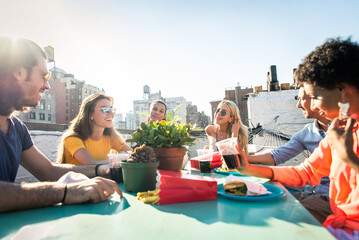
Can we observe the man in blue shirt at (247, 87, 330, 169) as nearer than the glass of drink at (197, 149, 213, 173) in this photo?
No

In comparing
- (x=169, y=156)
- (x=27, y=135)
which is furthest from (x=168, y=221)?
(x=27, y=135)

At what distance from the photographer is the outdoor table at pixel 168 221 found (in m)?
0.72

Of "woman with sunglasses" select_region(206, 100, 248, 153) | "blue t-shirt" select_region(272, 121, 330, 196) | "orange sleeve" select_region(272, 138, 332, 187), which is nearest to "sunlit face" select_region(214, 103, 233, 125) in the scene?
"woman with sunglasses" select_region(206, 100, 248, 153)

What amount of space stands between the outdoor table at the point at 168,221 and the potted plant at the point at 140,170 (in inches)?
7.2

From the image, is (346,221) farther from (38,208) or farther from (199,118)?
(199,118)

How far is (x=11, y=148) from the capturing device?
5.13ft

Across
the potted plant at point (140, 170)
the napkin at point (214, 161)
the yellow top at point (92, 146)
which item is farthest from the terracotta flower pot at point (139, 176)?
the yellow top at point (92, 146)

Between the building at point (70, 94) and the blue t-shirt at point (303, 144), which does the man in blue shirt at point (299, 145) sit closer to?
the blue t-shirt at point (303, 144)

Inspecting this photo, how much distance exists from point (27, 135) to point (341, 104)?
2237mm

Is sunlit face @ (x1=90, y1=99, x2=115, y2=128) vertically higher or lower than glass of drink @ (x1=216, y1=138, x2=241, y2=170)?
higher

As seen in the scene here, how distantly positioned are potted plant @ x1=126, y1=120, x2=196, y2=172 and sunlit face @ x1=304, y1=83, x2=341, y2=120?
0.79 m

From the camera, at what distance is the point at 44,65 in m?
1.75

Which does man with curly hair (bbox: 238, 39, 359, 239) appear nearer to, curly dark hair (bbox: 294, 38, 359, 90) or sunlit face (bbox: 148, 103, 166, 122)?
curly dark hair (bbox: 294, 38, 359, 90)

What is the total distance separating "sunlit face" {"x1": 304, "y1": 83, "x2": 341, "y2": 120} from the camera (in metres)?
1.14
